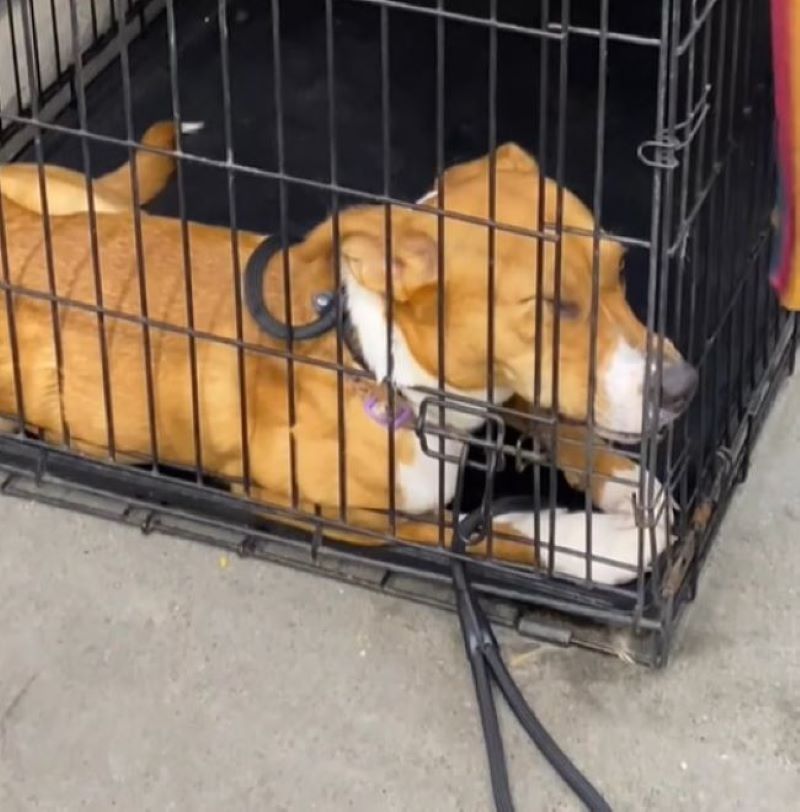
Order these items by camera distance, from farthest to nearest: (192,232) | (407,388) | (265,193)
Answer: (265,193)
(192,232)
(407,388)

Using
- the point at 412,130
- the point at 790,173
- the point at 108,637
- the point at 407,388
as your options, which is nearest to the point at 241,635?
the point at 108,637

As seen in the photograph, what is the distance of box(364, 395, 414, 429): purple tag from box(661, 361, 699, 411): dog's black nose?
285 millimetres

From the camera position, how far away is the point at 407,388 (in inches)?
66.9

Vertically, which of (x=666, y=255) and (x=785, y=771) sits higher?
(x=666, y=255)

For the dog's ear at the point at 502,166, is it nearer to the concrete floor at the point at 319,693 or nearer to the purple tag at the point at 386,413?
the purple tag at the point at 386,413

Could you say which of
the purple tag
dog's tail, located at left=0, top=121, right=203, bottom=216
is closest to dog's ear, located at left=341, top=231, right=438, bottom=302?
the purple tag

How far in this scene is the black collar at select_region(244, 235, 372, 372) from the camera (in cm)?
170

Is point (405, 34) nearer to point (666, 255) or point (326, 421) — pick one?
point (326, 421)

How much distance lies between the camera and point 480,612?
1743mm

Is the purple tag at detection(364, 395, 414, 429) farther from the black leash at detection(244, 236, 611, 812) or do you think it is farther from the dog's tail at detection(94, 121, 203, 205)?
the dog's tail at detection(94, 121, 203, 205)

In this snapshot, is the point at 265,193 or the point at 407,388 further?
the point at 265,193

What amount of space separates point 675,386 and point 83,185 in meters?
0.78

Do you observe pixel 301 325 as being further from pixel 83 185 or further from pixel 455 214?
pixel 83 185

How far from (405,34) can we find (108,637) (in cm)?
122
